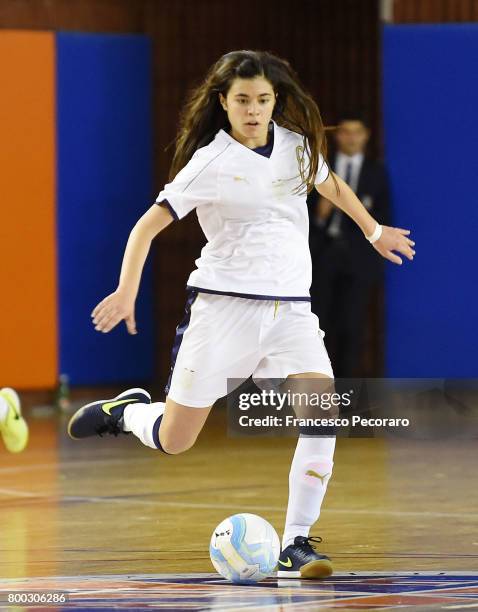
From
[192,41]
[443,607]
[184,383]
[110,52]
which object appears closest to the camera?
[443,607]

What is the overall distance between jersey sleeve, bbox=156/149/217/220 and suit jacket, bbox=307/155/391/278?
512 cm

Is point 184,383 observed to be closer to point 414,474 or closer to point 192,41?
point 414,474

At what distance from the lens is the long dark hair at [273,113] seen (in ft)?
16.5

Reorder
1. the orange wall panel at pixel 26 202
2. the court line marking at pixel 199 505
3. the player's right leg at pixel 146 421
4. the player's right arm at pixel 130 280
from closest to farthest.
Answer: the player's right arm at pixel 130 280
the player's right leg at pixel 146 421
the court line marking at pixel 199 505
the orange wall panel at pixel 26 202

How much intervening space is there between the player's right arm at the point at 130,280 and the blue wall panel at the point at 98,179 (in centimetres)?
625

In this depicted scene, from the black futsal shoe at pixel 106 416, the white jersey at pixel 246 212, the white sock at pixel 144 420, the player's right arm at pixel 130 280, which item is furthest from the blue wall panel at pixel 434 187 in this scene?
the player's right arm at pixel 130 280

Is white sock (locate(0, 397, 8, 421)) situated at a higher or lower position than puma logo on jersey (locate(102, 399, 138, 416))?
lower

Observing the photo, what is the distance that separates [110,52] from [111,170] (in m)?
0.87

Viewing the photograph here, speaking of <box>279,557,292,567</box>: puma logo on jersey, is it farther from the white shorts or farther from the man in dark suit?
the man in dark suit

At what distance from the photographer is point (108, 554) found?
5.50 m

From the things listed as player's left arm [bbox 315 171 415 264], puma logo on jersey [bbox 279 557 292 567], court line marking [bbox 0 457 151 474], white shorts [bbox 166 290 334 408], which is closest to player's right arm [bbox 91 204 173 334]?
white shorts [bbox 166 290 334 408]

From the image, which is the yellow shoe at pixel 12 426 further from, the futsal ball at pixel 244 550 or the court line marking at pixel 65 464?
the futsal ball at pixel 244 550

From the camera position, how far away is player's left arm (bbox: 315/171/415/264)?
521 centimetres

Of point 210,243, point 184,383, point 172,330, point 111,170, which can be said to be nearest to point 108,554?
point 184,383
